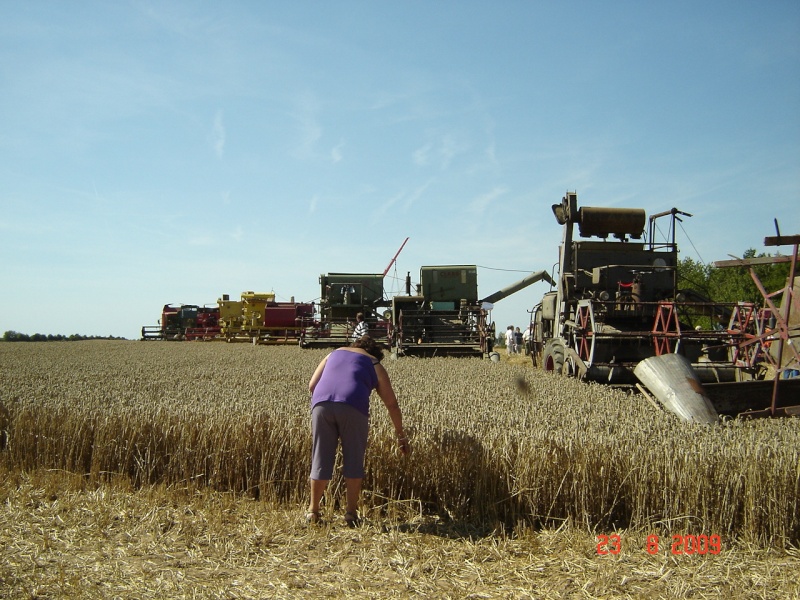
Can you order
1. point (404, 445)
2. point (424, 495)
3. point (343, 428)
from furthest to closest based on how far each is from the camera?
point (424, 495), point (404, 445), point (343, 428)

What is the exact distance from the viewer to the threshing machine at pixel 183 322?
3872cm

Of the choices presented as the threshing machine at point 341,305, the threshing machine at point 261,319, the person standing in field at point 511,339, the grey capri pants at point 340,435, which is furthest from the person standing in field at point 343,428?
the threshing machine at point 261,319

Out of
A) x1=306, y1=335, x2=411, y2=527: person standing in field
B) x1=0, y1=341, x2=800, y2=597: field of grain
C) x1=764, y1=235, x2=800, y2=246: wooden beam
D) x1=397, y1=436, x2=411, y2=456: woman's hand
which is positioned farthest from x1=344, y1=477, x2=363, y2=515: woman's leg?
x1=764, y1=235, x2=800, y2=246: wooden beam

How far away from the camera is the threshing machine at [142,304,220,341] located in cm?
3872

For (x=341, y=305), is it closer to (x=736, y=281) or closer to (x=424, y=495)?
(x=424, y=495)

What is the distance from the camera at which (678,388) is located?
22.4ft

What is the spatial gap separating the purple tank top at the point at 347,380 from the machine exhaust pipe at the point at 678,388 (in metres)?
3.16

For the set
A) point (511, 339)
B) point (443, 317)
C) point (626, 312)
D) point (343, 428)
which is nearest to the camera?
point (343, 428)

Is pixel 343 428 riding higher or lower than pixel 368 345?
lower

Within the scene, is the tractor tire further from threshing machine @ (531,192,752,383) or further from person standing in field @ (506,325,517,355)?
person standing in field @ (506,325,517,355)

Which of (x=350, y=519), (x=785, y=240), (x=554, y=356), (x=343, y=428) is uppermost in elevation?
(x=785, y=240)

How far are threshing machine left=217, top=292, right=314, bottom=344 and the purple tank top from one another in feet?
87.0

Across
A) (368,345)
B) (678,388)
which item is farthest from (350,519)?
(678,388)

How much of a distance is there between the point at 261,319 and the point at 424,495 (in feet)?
97.7
